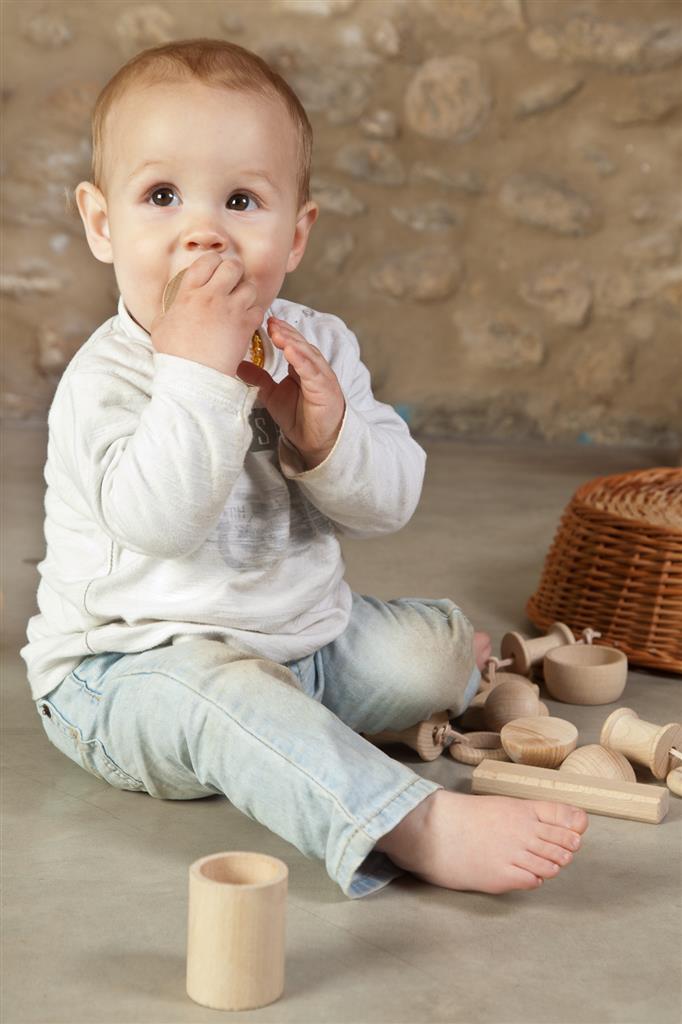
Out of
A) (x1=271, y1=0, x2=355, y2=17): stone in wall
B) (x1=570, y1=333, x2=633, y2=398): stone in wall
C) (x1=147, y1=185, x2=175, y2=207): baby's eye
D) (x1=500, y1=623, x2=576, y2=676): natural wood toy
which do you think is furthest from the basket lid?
(x1=271, y1=0, x2=355, y2=17): stone in wall

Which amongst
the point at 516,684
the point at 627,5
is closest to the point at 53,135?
the point at 627,5

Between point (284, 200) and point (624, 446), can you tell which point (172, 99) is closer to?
point (284, 200)

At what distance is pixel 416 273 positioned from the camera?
308cm

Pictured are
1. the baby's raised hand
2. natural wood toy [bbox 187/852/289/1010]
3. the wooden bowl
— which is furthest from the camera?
the wooden bowl

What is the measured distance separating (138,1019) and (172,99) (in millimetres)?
713

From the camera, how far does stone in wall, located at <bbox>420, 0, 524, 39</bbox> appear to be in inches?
116

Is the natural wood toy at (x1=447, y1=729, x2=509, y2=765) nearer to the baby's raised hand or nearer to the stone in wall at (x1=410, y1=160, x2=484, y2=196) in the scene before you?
the baby's raised hand

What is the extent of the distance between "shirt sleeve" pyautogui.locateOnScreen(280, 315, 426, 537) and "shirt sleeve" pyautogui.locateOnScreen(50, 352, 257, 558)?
114 mm

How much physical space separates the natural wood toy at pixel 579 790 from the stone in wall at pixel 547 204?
7.01 feet

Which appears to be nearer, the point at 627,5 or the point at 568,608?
the point at 568,608

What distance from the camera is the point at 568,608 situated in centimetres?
168

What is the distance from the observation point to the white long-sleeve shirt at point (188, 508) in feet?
3.27

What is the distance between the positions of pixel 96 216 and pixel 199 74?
159 mm

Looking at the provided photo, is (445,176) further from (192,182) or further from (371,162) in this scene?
(192,182)
